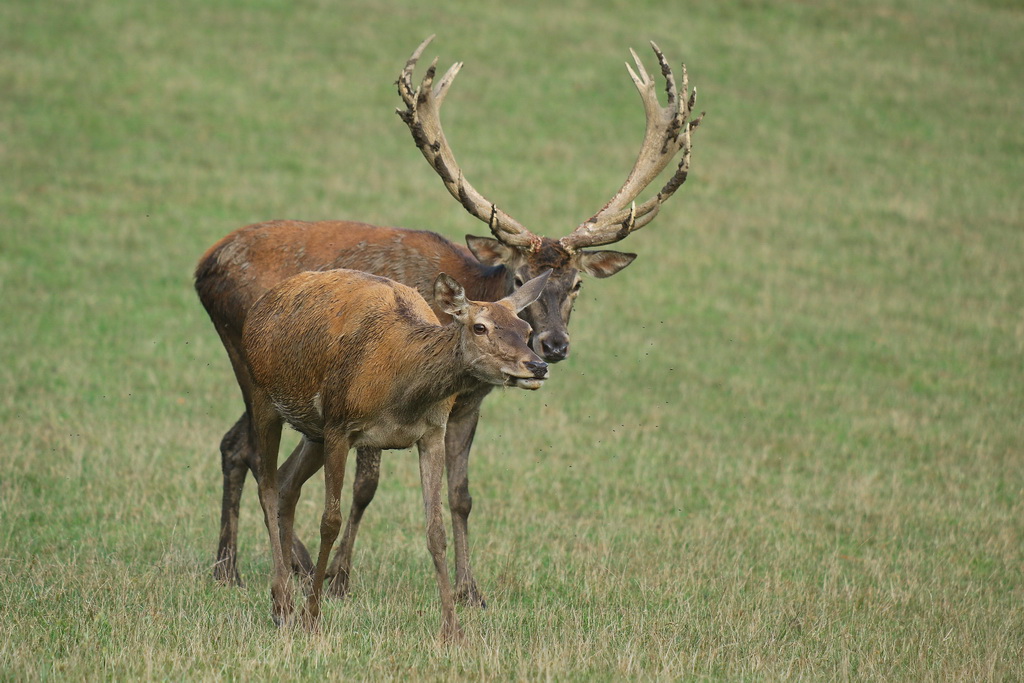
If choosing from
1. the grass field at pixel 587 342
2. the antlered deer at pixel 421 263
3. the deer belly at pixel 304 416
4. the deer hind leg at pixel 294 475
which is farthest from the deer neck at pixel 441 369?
the antlered deer at pixel 421 263

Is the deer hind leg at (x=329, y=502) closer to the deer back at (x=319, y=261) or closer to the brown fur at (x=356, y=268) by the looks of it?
the brown fur at (x=356, y=268)

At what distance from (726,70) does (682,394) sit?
16.2 meters

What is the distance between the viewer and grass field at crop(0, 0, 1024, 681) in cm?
727

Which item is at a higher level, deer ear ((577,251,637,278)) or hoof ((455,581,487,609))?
deer ear ((577,251,637,278))

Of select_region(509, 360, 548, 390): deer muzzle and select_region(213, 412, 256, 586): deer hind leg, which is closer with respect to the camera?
select_region(509, 360, 548, 390): deer muzzle

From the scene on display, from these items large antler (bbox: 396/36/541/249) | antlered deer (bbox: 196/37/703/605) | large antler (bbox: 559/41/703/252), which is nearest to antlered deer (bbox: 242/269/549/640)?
antlered deer (bbox: 196/37/703/605)

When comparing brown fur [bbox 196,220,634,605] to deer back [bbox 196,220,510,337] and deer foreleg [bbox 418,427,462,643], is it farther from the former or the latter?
deer foreleg [bbox 418,427,462,643]

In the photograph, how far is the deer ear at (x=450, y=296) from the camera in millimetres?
6480

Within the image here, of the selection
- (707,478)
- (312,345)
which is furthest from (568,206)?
(312,345)

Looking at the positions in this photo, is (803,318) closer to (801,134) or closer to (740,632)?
(801,134)

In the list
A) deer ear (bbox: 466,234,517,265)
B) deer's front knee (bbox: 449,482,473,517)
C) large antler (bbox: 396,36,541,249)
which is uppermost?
large antler (bbox: 396,36,541,249)

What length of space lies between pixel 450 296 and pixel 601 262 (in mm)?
2590

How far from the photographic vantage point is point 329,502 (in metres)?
6.95

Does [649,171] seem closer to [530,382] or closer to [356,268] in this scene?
[356,268]
